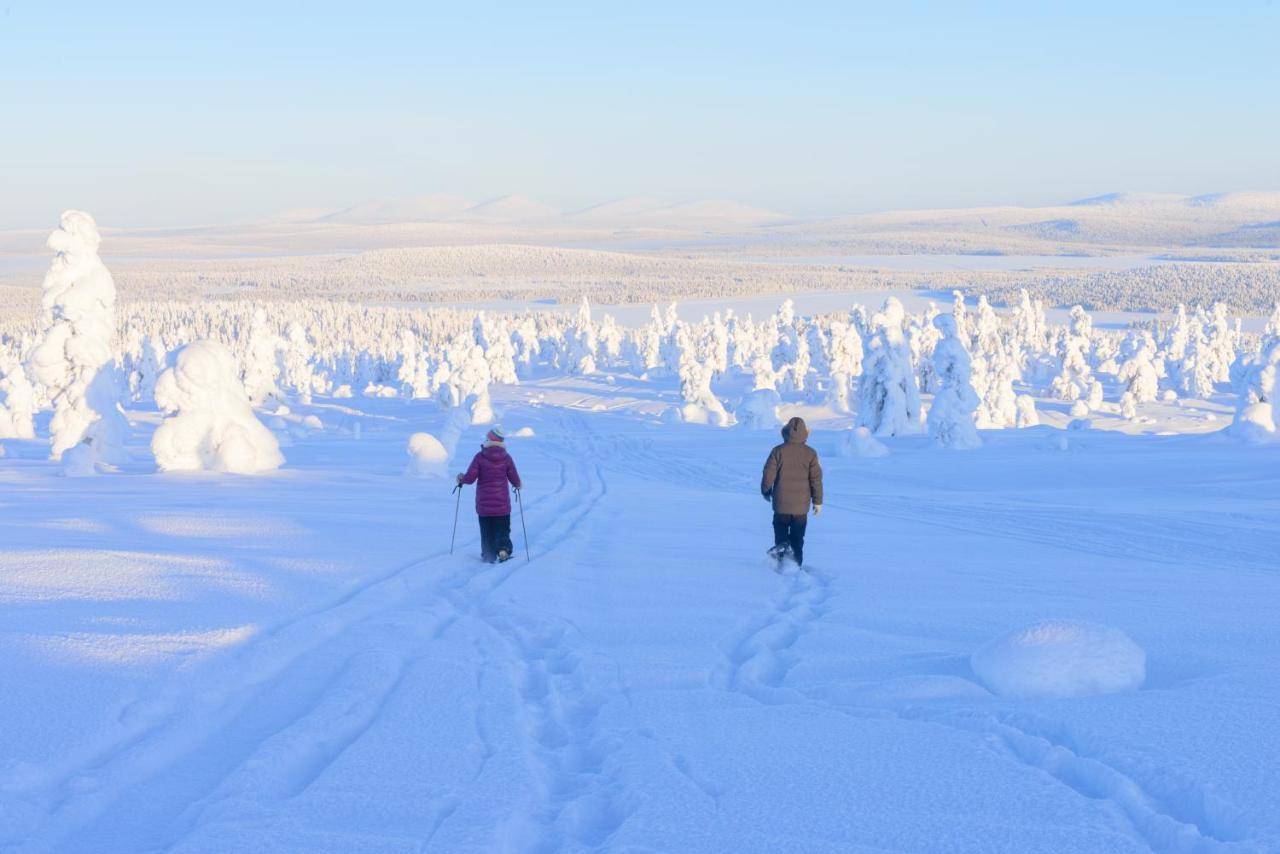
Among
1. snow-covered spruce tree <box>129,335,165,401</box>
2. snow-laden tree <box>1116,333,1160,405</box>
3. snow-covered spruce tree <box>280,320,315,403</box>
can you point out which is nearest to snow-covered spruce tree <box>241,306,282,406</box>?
snow-covered spruce tree <box>129,335,165,401</box>

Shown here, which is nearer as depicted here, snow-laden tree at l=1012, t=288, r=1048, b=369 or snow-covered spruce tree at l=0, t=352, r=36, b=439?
snow-covered spruce tree at l=0, t=352, r=36, b=439

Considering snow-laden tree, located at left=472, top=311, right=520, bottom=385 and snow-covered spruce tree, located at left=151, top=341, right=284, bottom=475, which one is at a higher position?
snow-covered spruce tree, located at left=151, top=341, right=284, bottom=475

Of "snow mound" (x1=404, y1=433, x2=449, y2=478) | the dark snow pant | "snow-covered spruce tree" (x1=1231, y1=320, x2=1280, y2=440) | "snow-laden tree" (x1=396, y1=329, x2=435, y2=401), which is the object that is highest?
the dark snow pant

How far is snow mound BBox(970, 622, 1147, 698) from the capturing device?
210 inches

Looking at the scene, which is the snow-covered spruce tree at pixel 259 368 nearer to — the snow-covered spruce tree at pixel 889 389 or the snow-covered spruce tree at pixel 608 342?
the snow-covered spruce tree at pixel 889 389

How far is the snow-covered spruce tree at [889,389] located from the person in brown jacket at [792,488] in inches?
1271

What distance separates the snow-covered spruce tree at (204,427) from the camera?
20.9m

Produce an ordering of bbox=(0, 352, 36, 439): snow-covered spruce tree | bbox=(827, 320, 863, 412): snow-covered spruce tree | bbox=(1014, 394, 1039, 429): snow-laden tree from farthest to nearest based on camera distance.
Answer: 1. bbox=(827, 320, 863, 412): snow-covered spruce tree
2. bbox=(1014, 394, 1039, 429): snow-laden tree
3. bbox=(0, 352, 36, 439): snow-covered spruce tree

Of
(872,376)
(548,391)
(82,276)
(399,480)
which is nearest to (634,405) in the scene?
(548,391)

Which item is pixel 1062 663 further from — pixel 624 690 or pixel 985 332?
pixel 985 332

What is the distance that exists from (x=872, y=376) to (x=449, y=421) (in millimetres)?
19308

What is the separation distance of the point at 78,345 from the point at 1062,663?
29.2 metres

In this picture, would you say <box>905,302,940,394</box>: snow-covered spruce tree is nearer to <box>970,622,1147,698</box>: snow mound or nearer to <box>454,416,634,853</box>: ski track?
<box>454,416,634,853</box>: ski track

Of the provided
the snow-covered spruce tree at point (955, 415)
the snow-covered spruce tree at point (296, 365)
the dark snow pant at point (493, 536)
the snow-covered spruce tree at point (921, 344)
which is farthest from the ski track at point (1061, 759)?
the snow-covered spruce tree at point (296, 365)
